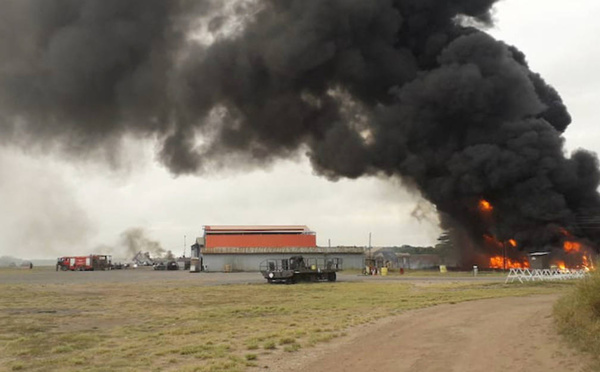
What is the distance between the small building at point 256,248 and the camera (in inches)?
2643

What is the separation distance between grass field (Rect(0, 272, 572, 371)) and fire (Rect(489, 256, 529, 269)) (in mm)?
25254

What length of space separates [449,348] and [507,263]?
1732 inches

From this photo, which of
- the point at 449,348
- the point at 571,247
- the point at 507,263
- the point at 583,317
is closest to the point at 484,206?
the point at 507,263

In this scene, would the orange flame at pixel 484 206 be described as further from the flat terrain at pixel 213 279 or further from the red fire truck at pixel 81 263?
the red fire truck at pixel 81 263

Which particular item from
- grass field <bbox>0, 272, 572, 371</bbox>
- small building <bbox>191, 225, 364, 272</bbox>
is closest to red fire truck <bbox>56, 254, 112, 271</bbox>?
small building <bbox>191, 225, 364, 272</bbox>

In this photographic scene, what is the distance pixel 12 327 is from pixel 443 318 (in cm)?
1185

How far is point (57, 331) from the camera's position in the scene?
1450cm

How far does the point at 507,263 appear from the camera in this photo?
51.6 m

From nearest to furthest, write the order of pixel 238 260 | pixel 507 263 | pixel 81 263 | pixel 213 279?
pixel 213 279 → pixel 507 263 → pixel 238 260 → pixel 81 263

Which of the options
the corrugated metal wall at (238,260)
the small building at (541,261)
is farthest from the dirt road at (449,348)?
the corrugated metal wall at (238,260)

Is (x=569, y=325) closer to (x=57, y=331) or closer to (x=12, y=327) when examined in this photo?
(x=57, y=331)

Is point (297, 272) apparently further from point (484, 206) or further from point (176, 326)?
point (484, 206)

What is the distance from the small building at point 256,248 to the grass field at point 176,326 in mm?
40334

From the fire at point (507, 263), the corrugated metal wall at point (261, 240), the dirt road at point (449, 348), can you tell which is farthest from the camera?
the corrugated metal wall at point (261, 240)
